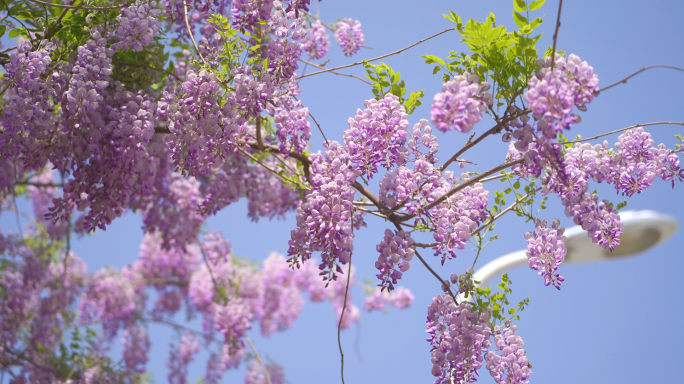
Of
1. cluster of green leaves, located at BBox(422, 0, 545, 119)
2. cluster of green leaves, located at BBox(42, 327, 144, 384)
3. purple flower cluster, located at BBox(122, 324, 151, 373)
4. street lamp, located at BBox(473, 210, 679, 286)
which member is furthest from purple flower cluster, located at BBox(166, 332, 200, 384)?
cluster of green leaves, located at BBox(422, 0, 545, 119)

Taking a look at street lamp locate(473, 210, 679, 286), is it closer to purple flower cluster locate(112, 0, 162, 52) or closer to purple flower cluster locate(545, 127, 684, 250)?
purple flower cluster locate(545, 127, 684, 250)

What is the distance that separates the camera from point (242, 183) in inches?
113

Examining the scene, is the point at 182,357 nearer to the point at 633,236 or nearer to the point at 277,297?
the point at 277,297

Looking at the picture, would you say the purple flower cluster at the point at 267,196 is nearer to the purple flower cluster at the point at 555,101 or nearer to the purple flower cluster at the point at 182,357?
the purple flower cluster at the point at 555,101

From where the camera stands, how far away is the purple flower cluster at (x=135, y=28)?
1.82 metres

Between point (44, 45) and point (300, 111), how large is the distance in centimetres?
95

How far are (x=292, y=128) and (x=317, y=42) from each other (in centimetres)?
131

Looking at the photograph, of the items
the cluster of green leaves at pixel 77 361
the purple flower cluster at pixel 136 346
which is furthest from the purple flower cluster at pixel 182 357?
the cluster of green leaves at pixel 77 361

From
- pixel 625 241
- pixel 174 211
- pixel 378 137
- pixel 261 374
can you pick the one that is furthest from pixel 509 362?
pixel 625 241

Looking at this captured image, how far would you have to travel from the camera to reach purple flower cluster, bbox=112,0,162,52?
5.97 feet

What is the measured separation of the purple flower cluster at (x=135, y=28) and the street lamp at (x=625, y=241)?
12.5ft

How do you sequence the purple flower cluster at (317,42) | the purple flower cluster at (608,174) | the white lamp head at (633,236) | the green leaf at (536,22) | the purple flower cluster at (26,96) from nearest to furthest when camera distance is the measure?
1. the green leaf at (536,22)
2. the purple flower cluster at (608,174)
3. the purple flower cluster at (26,96)
4. the purple flower cluster at (317,42)
5. the white lamp head at (633,236)

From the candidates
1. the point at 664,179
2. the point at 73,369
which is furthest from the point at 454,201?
the point at 73,369

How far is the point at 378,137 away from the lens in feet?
5.26
